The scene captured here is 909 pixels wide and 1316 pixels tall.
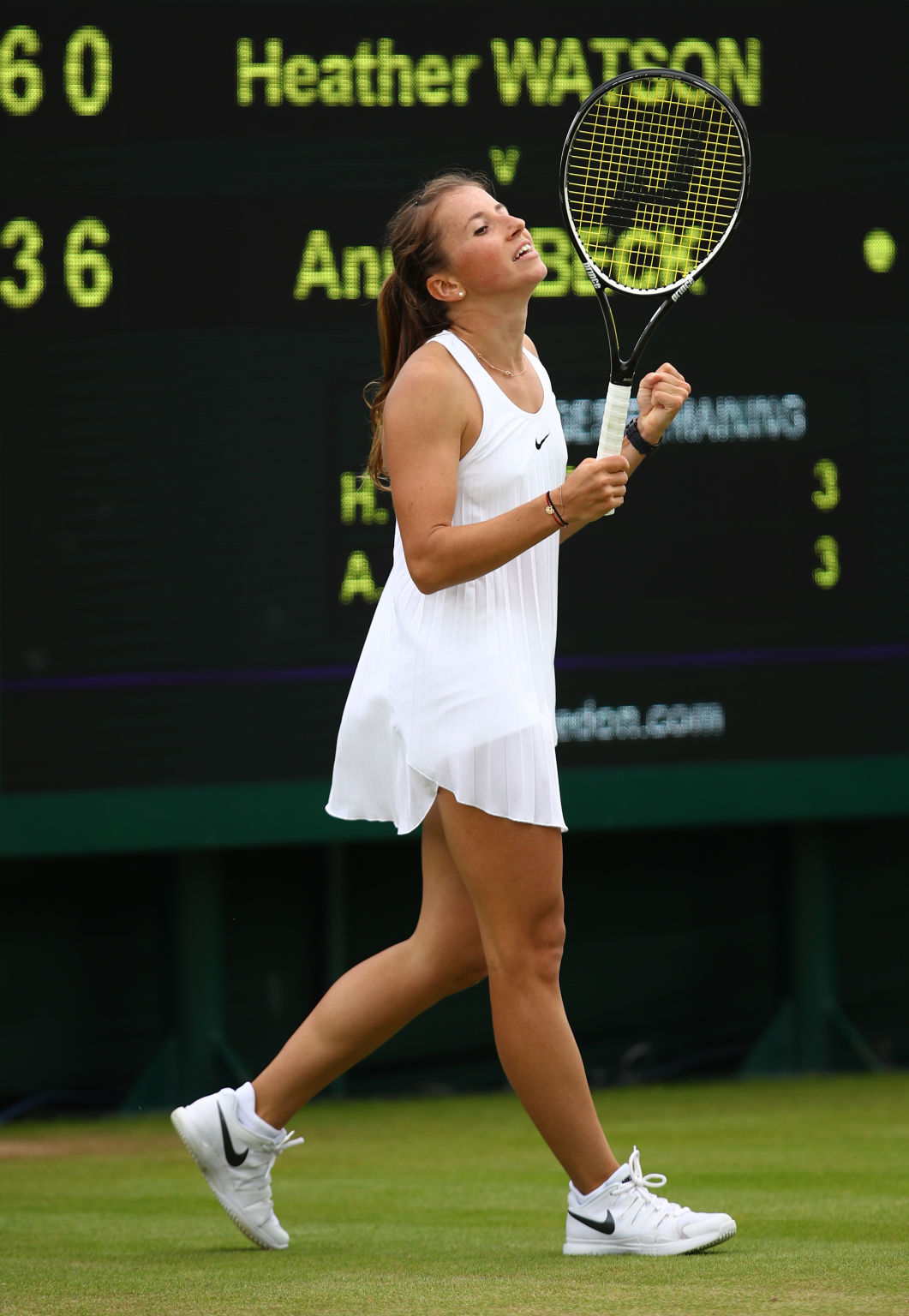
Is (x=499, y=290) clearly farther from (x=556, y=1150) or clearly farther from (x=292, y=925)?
(x=292, y=925)

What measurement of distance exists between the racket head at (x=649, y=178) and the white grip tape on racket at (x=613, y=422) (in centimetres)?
91

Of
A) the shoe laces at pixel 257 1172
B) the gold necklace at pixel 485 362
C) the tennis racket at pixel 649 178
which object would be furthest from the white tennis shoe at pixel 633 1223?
the tennis racket at pixel 649 178

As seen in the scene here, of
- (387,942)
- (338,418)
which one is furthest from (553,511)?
(387,942)

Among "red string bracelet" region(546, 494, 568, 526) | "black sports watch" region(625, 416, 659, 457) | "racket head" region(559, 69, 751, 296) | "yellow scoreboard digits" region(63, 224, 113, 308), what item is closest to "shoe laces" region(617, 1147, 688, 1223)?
"red string bracelet" region(546, 494, 568, 526)

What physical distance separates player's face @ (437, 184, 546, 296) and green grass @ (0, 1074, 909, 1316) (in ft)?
4.17

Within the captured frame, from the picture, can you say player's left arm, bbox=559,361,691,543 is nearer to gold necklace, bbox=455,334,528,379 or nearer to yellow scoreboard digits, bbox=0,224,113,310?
gold necklace, bbox=455,334,528,379

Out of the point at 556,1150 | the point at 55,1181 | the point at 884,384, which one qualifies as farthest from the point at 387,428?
the point at 884,384

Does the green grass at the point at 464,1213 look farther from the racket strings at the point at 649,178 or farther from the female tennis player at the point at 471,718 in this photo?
the racket strings at the point at 649,178

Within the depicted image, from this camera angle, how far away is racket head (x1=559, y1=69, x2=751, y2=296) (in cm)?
378

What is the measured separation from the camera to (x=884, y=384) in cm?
467

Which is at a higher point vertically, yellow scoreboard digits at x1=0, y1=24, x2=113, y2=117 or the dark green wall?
yellow scoreboard digits at x1=0, y1=24, x2=113, y2=117

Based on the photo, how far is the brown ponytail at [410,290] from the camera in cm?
280

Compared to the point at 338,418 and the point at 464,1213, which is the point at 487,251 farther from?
the point at 338,418

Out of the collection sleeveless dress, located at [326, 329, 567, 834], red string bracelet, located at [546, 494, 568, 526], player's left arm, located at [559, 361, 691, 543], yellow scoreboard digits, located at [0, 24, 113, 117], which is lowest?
sleeveless dress, located at [326, 329, 567, 834]
